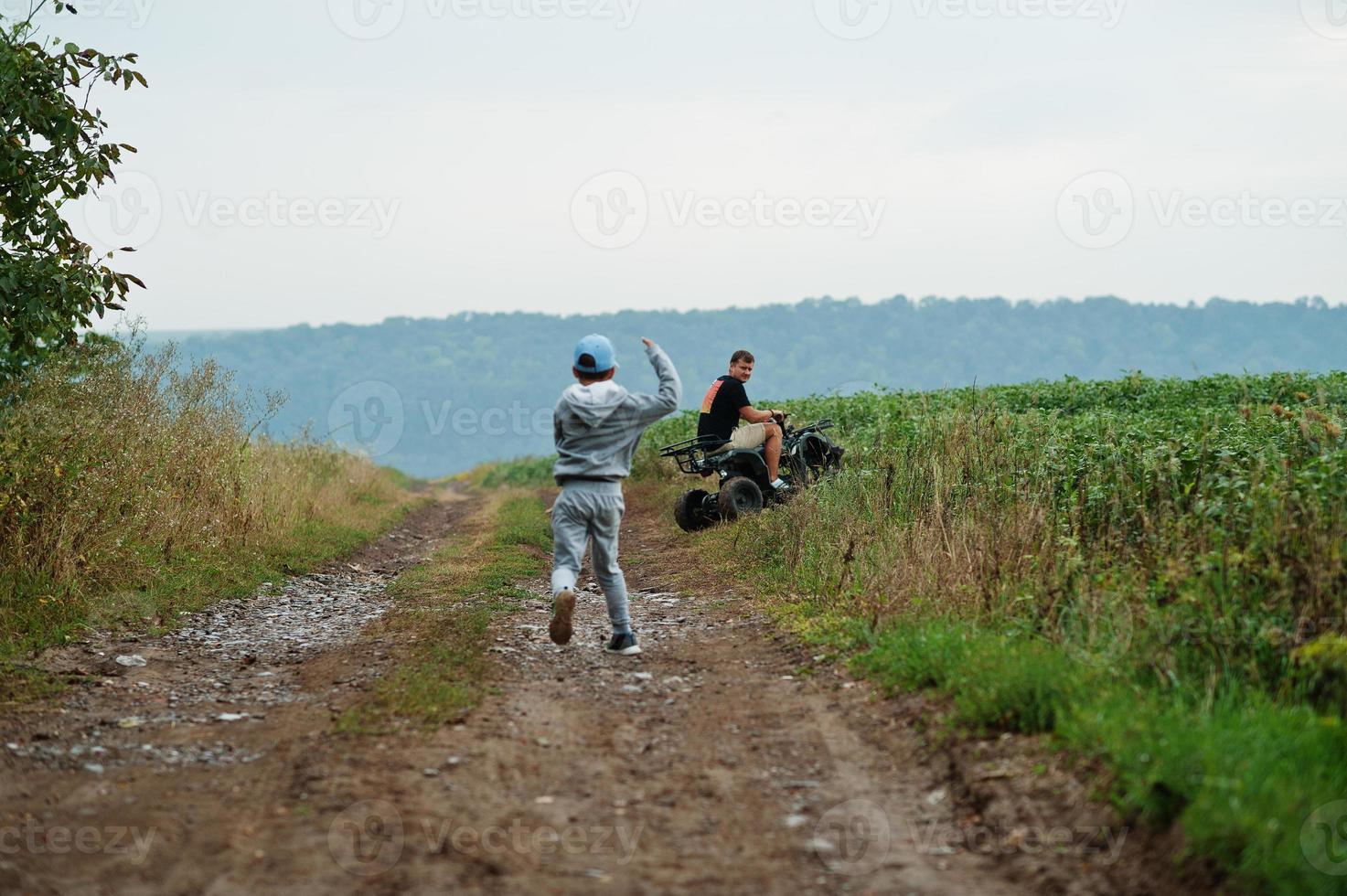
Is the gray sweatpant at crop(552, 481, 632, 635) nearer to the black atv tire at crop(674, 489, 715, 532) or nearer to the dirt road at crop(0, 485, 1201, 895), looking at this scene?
the dirt road at crop(0, 485, 1201, 895)

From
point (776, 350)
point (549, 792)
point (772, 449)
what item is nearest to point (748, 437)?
point (772, 449)

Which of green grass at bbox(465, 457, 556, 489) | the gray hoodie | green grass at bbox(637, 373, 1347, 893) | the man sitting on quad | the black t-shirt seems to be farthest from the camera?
green grass at bbox(465, 457, 556, 489)

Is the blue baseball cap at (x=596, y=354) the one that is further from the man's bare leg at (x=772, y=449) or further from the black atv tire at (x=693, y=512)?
the black atv tire at (x=693, y=512)

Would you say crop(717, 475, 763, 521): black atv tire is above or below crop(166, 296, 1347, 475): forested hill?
below

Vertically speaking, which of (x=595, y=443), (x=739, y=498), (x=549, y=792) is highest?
(x=595, y=443)

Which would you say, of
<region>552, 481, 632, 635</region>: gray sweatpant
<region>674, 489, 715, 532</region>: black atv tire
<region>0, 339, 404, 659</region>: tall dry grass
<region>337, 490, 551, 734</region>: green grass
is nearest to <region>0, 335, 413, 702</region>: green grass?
<region>0, 339, 404, 659</region>: tall dry grass

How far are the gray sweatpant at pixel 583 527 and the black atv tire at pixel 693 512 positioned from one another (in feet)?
22.4

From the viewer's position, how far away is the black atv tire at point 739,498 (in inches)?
559

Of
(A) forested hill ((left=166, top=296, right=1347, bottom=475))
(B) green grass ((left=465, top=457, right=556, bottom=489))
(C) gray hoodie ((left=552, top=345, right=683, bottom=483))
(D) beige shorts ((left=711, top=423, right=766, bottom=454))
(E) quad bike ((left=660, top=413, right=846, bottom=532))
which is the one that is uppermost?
(A) forested hill ((left=166, top=296, right=1347, bottom=475))

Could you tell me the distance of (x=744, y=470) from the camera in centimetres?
1455

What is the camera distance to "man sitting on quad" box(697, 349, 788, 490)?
14.2 m

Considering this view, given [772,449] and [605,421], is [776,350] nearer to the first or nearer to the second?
[772,449]

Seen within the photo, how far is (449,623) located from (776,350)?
424 ft

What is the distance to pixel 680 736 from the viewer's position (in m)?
6.21
